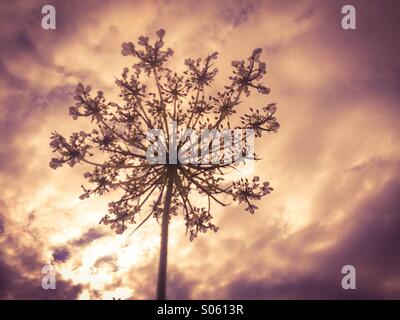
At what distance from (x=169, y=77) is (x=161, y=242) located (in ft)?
14.6

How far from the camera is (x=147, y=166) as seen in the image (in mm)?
8633

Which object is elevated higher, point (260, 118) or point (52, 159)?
point (260, 118)

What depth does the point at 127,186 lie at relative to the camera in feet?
28.8

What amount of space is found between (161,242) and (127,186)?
2.39 m
